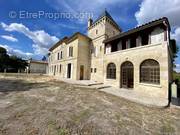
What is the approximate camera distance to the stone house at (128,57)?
28.2 feet

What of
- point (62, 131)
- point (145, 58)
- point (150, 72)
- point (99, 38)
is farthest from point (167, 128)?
point (99, 38)

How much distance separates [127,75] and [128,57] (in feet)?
6.29

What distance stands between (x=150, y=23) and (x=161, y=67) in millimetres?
4039

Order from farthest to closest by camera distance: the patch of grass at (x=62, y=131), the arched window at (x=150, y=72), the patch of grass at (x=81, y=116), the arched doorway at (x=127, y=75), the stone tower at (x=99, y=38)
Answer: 1. the stone tower at (x=99, y=38)
2. the arched doorway at (x=127, y=75)
3. the arched window at (x=150, y=72)
4. the patch of grass at (x=81, y=116)
5. the patch of grass at (x=62, y=131)

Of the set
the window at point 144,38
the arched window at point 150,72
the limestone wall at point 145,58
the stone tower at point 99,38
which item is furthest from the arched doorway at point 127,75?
the stone tower at point 99,38

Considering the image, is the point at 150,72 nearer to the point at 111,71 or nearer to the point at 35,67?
the point at 111,71

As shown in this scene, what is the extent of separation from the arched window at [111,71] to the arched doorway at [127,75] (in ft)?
3.88

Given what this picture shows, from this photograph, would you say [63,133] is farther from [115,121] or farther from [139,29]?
[139,29]

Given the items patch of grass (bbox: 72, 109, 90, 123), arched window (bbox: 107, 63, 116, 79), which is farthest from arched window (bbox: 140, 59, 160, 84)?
patch of grass (bbox: 72, 109, 90, 123)

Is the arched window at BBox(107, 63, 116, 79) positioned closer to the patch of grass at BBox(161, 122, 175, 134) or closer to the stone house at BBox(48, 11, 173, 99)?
the stone house at BBox(48, 11, 173, 99)

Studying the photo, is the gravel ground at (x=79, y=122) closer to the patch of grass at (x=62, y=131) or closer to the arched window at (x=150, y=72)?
the patch of grass at (x=62, y=131)

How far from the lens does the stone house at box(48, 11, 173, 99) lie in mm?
8594

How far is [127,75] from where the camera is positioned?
1122 centimetres

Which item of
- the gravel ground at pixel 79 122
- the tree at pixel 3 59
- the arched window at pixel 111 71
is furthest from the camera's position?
the tree at pixel 3 59
